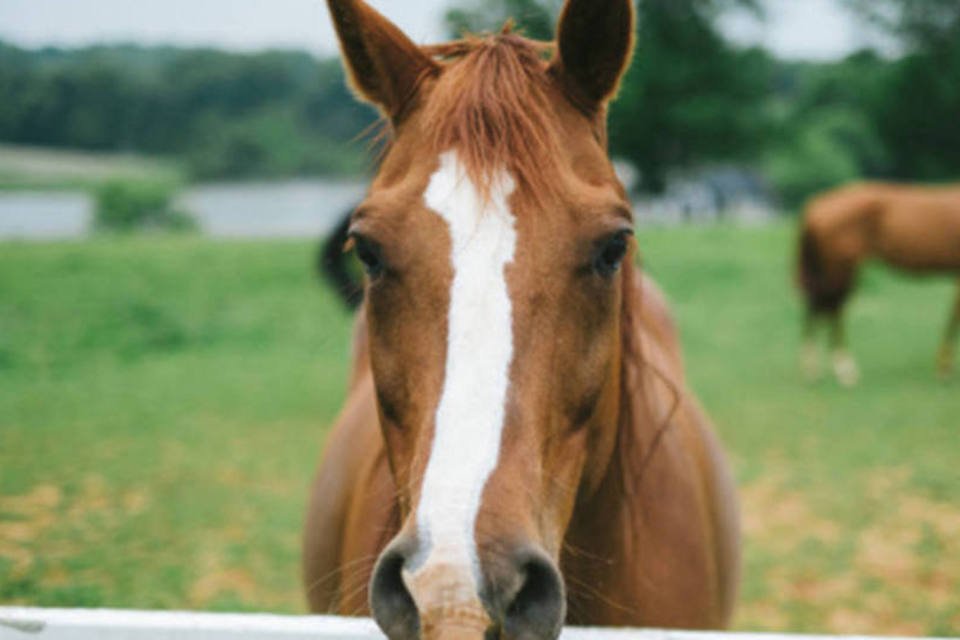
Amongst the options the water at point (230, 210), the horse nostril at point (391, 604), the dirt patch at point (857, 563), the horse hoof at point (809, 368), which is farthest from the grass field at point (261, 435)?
the water at point (230, 210)

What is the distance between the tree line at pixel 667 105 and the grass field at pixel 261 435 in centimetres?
406

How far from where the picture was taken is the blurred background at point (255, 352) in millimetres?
4906

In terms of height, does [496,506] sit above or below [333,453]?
above

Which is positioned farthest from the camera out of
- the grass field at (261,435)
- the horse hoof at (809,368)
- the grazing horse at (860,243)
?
the grazing horse at (860,243)

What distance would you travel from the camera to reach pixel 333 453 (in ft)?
9.97

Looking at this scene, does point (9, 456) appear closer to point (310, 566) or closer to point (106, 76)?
point (310, 566)

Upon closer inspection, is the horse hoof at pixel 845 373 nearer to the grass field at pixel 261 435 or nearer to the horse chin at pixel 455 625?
the grass field at pixel 261 435

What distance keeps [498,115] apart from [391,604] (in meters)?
0.89

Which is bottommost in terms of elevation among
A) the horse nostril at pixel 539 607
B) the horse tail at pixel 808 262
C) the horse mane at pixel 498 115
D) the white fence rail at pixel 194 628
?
the horse tail at pixel 808 262

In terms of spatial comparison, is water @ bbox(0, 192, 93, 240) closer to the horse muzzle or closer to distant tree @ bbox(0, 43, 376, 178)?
distant tree @ bbox(0, 43, 376, 178)

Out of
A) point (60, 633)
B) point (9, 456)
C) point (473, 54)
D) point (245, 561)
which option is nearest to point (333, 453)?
point (60, 633)

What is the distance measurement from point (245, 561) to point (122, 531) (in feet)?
3.14

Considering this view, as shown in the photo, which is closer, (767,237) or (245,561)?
(245,561)

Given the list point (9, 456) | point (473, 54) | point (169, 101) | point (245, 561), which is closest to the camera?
point (473, 54)
